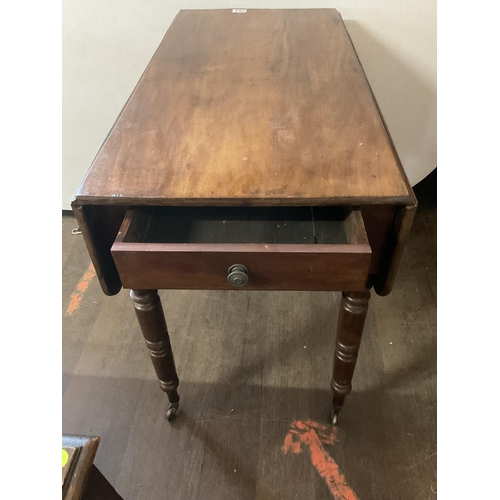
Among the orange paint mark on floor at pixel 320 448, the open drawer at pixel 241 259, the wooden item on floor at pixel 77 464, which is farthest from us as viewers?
the orange paint mark on floor at pixel 320 448

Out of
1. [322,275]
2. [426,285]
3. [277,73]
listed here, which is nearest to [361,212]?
[322,275]

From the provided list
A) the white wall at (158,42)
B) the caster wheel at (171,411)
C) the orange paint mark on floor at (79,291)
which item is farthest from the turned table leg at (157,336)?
the white wall at (158,42)

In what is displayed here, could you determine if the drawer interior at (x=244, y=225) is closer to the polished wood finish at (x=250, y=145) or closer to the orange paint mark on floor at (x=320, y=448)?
the polished wood finish at (x=250, y=145)

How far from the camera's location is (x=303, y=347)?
123 centimetres

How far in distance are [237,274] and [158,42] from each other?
1.01 meters

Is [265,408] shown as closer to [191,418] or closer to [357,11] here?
[191,418]

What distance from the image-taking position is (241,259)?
0.64 metres

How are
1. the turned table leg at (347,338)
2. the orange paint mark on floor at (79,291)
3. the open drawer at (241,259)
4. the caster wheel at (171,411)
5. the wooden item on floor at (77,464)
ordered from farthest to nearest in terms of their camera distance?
1. the orange paint mark on floor at (79,291)
2. the caster wheel at (171,411)
3. the turned table leg at (347,338)
4. the open drawer at (241,259)
5. the wooden item on floor at (77,464)

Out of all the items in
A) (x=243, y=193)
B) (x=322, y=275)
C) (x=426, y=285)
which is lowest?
(x=426, y=285)

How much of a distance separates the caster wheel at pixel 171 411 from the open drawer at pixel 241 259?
49 centimetres

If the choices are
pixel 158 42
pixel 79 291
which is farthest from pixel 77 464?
pixel 158 42

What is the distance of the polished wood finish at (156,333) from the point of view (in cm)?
79

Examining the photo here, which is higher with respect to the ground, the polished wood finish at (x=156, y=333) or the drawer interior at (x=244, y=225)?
the drawer interior at (x=244, y=225)

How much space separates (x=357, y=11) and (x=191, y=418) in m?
1.26
